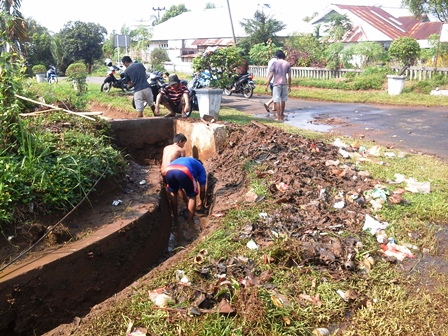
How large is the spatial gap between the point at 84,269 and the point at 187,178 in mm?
2188

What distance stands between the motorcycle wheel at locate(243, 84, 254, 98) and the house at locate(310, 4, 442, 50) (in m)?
15.1

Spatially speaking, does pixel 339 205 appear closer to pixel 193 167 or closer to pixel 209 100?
pixel 193 167

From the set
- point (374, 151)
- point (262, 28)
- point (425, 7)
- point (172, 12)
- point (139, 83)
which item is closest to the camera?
point (374, 151)

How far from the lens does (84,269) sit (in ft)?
14.6

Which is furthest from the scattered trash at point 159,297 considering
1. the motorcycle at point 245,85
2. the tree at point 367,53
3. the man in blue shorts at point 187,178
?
the tree at point 367,53

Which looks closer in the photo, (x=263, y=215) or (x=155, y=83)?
(x=263, y=215)

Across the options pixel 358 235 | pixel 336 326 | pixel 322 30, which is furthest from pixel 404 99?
pixel 322 30

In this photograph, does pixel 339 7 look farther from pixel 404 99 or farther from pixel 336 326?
pixel 336 326

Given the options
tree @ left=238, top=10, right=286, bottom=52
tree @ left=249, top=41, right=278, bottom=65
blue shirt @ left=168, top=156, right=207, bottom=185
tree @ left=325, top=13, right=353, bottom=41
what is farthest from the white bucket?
tree @ left=325, top=13, right=353, bottom=41

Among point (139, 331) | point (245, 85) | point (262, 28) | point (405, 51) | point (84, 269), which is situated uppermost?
point (262, 28)

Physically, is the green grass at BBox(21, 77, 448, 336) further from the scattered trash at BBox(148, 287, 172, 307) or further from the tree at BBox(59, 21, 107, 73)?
the tree at BBox(59, 21, 107, 73)

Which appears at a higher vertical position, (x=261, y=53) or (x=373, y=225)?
(x=261, y=53)

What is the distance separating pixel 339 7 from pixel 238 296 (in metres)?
32.0

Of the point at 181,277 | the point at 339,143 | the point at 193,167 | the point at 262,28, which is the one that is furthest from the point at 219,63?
the point at 262,28
